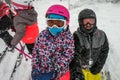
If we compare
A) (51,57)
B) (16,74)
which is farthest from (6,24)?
(51,57)

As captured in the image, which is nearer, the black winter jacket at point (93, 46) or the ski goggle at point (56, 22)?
the ski goggle at point (56, 22)

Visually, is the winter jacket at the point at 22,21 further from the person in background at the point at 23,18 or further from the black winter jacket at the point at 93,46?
the black winter jacket at the point at 93,46

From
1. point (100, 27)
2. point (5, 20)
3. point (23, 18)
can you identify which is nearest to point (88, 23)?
point (23, 18)

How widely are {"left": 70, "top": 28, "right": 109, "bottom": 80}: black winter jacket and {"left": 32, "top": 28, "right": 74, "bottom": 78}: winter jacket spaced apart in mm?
690

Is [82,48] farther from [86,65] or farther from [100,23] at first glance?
[100,23]

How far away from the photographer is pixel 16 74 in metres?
5.85

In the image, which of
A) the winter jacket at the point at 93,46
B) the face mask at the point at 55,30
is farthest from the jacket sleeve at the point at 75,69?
the face mask at the point at 55,30

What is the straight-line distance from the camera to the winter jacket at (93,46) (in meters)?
4.61

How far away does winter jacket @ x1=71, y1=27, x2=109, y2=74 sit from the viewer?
4613 mm

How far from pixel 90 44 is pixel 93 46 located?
0.06m

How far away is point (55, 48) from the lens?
380 cm

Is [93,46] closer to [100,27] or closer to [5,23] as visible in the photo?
[5,23]

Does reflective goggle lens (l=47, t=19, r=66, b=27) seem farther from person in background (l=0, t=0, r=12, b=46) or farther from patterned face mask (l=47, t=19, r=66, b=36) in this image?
person in background (l=0, t=0, r=12, b=46)

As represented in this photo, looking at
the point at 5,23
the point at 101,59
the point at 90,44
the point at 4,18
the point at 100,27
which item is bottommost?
the point at 101,59
